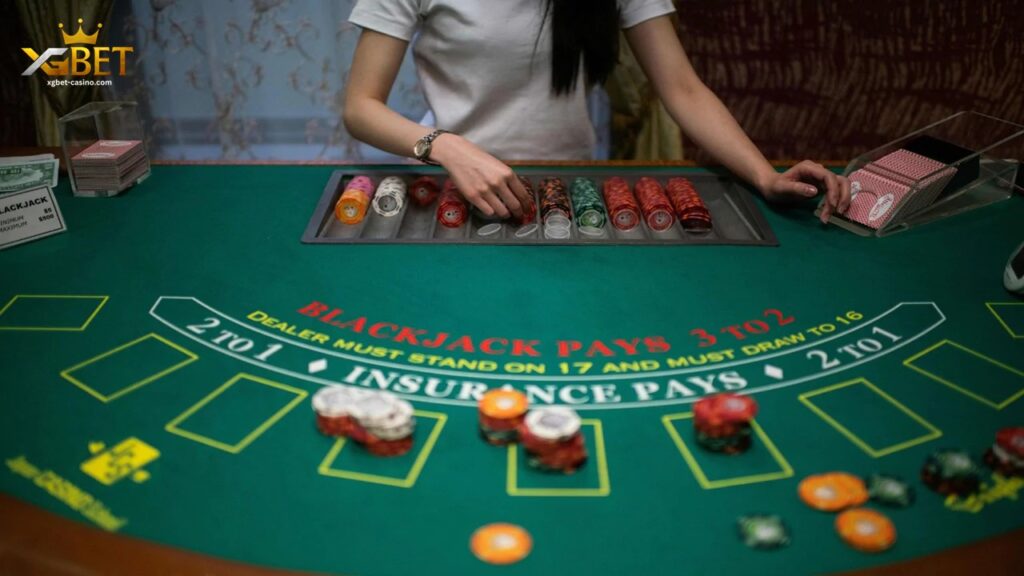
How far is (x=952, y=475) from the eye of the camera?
3.05 feet

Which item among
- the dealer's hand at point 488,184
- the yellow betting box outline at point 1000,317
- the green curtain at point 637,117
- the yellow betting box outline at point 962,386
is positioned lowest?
the green curtain at point 637,117

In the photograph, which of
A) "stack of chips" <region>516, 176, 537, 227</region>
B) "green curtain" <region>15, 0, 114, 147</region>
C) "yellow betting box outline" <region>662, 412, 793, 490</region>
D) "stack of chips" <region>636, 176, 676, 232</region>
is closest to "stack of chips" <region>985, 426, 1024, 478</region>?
"yellow betting box outline" <region>662, 412, 793, 490</region>

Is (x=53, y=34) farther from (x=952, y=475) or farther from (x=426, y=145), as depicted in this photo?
(x=952, y=475)

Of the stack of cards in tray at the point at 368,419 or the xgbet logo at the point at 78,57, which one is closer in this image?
the stack of cards in tray at the point at 368,419

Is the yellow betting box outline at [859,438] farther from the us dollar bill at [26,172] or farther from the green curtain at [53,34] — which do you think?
the green curtain at [53,34]

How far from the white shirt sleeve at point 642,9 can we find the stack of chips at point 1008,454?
4.39 feet

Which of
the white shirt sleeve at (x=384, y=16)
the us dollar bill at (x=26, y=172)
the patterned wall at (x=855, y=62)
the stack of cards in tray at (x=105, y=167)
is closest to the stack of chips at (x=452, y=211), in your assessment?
the white shirt sleeve at (x=384, y=16)

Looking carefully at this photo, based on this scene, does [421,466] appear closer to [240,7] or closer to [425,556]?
[425,556]

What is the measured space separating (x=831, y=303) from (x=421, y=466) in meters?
0.76

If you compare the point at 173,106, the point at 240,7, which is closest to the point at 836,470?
the point at 240,7

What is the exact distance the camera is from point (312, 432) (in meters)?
1.02

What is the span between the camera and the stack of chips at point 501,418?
1.00 m

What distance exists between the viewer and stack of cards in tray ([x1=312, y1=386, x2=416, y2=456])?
38.1 inches

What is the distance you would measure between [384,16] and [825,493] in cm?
142
